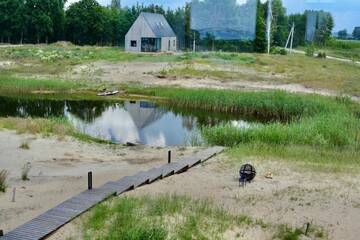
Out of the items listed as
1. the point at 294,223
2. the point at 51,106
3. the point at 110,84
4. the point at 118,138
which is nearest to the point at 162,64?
the point at 110,84

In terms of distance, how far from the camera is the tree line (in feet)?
203

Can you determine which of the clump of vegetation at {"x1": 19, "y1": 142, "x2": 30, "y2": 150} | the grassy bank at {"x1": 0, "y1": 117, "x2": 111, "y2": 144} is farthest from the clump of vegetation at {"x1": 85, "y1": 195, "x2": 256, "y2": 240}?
the grassy bank at {"x1": 0, "y1": 117, "x2": 111, "y2": 144}

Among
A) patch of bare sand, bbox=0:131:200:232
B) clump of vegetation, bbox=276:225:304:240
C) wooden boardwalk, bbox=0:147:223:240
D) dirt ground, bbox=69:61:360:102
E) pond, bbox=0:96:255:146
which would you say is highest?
dirt ground, bbox=69:61:360:102

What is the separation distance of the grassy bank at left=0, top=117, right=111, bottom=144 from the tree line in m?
39.3

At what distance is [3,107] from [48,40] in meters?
41.3

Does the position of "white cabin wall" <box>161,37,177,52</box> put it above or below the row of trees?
below

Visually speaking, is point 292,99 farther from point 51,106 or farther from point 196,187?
point 196,187

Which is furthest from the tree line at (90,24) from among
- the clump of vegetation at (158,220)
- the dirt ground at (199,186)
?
the clump of vegetation at (158,220)

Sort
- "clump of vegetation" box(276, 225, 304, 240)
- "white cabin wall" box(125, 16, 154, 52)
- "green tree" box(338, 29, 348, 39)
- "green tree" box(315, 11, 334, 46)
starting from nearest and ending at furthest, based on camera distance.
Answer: "clump of vegetation" box(276, 225, 304, 240) < "white cabin wall" box(125, 16, 154, 52) < "green tree" box(338, 29, 348, 39) < "green tree" box(315, 11, 334, 46)

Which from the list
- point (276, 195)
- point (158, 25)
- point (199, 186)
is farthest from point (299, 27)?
point (276, 195)

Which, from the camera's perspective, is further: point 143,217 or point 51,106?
point 51,106

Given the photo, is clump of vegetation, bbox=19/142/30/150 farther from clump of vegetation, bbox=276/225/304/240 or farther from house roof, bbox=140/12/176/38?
house roof, bbox=140/12/176/38

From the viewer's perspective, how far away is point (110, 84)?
127ft

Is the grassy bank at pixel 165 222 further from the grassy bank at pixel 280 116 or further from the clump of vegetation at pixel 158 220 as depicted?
the grassy bank at pixel 280 116
